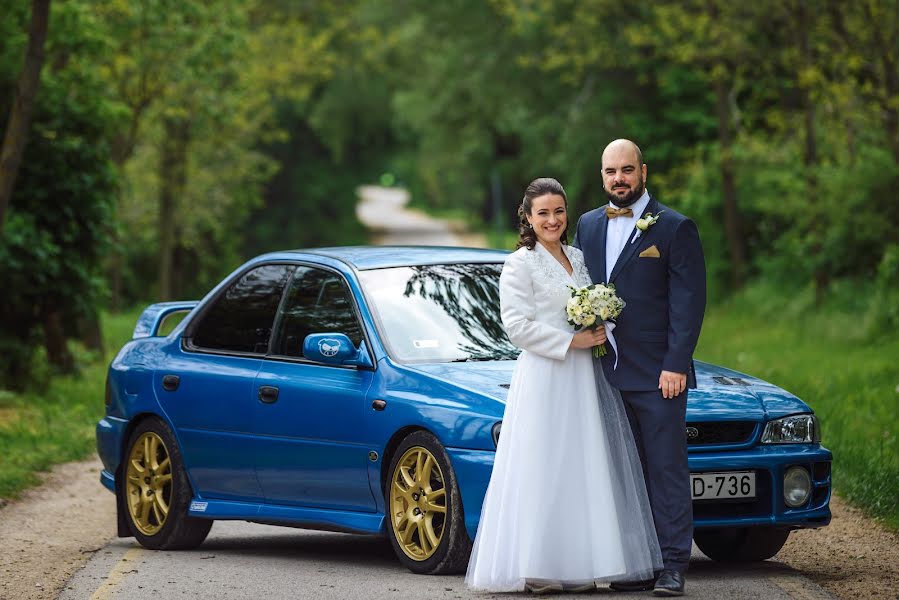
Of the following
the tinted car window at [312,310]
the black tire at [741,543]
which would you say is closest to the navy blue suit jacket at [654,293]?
the black tire at [741,543]

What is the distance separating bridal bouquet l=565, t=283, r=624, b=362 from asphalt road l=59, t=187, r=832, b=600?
1192 millimetres

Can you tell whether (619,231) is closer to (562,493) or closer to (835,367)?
(562,493)

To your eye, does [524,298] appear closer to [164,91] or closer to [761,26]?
[761,26]

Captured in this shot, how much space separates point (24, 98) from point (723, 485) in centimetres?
938

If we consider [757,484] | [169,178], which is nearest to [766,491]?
[757,484]

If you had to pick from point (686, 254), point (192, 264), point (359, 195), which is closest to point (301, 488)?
point (686, 254)

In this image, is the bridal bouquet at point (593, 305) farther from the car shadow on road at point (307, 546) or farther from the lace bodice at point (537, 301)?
the car shadow on road at point (307, 546)

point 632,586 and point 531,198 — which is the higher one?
point 531,198

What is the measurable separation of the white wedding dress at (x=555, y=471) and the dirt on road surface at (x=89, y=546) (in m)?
0.87

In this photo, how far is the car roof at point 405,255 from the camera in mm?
8922

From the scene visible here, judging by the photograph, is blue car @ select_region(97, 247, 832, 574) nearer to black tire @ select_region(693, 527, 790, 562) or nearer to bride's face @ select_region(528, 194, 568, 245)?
black tire @ select_region(693, 527, 790, 562)

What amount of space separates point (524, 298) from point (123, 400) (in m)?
3.51

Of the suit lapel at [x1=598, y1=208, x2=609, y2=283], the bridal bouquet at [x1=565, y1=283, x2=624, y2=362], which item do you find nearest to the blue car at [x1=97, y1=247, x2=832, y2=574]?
the bridal bouquet at [x1=565, y1=283, x2=624, y2=362]

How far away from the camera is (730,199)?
32.7m
